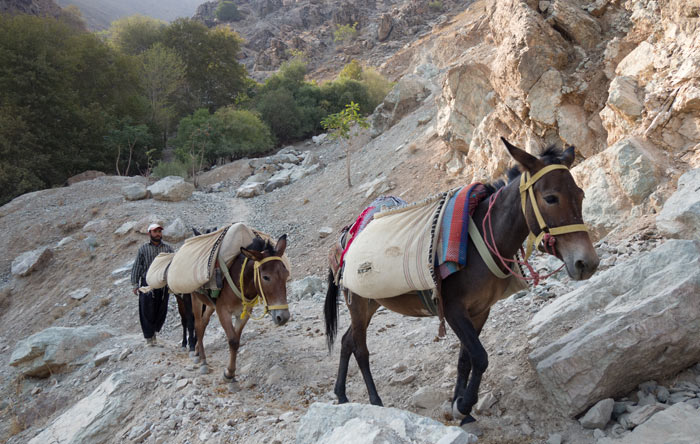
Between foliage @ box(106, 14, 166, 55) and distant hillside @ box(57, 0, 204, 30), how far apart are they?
2042 inches

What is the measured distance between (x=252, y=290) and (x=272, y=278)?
1.86 ft

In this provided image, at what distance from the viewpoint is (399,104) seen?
23.3 meters

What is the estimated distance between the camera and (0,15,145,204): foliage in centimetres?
2062

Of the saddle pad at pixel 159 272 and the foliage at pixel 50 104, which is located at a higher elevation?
the foliage at pixel 50 104

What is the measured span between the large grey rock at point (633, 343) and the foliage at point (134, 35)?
44814 millimetres

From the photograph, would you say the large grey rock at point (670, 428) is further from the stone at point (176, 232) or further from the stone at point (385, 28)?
the stone at point (385, 28)

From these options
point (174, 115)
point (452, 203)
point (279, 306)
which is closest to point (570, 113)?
point (452, 203)

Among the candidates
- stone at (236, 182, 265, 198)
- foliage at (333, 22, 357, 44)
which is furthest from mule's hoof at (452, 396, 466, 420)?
foliage at (333, 22, 357, 44)

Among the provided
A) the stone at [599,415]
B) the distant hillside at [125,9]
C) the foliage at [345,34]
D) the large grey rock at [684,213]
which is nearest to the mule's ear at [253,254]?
the stone at [599,415]

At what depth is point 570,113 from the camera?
7.86 meters

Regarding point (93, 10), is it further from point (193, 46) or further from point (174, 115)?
point (174, 115)

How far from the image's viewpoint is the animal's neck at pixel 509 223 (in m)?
2.64

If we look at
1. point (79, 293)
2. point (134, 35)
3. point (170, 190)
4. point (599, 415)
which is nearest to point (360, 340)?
point (599, 415)

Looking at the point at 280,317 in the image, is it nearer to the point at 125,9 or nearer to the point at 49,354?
the point at 49,354
